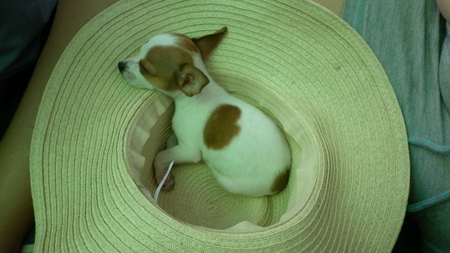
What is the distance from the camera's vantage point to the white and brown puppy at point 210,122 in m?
1.26

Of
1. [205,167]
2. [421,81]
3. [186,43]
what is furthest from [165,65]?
[421,81]

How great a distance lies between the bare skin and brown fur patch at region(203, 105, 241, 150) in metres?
0.58

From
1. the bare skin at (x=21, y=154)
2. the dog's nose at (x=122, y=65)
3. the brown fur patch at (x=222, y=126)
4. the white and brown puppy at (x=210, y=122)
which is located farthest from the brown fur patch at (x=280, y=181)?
the bare skin at (x=21, y=154)

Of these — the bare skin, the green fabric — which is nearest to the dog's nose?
the bare skin

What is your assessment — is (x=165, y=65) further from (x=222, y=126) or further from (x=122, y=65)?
(x=222, y=126)

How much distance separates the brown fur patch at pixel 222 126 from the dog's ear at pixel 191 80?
0.51 ft

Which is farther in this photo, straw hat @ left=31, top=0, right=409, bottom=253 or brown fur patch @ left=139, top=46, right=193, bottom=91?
brown fur patch @ left=139, top=46, right=193, bottom=91

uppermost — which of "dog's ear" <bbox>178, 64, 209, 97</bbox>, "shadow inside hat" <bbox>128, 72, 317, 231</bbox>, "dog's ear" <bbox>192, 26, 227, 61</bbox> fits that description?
"dog's ear" <bbox>192, 26, 227, 61</bbox>

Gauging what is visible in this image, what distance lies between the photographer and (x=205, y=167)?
5.17 ft

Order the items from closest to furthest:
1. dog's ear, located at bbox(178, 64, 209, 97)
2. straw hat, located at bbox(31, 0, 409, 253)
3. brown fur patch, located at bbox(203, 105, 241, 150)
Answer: straw hat, located at bbox(31, 0, 409, 253) < dog's ear, located at bbox(178, 64, 209, 97) < brown fur patch, located at bbox(203, 105, 241, 150)

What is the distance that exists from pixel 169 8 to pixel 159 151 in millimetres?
547

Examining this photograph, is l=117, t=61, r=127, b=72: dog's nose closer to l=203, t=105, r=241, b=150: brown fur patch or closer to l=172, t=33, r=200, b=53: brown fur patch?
l=172, t=33, r=200, b=53: brown fur patch

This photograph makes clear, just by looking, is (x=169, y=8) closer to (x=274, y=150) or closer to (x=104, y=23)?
(x=104, y=23)

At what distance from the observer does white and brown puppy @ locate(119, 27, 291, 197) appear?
1.26 meters
